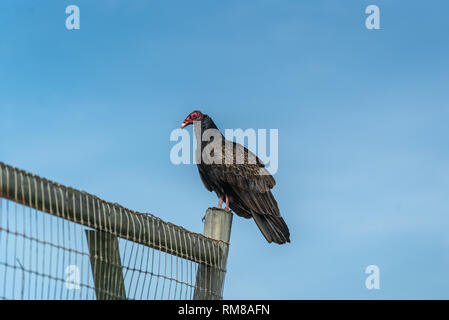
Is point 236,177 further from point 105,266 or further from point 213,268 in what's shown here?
point 105,266

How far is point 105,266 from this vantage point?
10.8 feet

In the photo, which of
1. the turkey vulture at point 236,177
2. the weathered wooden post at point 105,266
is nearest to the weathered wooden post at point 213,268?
the weathered wooden post at point 105,266

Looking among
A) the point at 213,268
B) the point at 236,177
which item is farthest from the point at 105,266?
the point at 236,177

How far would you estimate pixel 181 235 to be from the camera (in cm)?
382

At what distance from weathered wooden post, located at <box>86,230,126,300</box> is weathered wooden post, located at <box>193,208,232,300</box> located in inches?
23.5

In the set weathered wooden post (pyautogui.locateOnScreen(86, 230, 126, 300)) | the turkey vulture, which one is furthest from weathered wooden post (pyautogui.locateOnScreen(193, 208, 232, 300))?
the turkey vulture

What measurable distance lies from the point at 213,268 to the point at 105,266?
93cm

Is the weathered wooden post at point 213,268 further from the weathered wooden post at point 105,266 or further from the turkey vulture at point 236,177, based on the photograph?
the turkey vulture at point 236,177

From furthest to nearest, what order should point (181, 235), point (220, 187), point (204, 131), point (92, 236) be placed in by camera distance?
point (204, 131) → point (220, 187) → point (181, 235) → point (92, 236)

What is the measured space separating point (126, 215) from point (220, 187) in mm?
4273

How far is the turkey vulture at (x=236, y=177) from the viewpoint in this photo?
730cm
